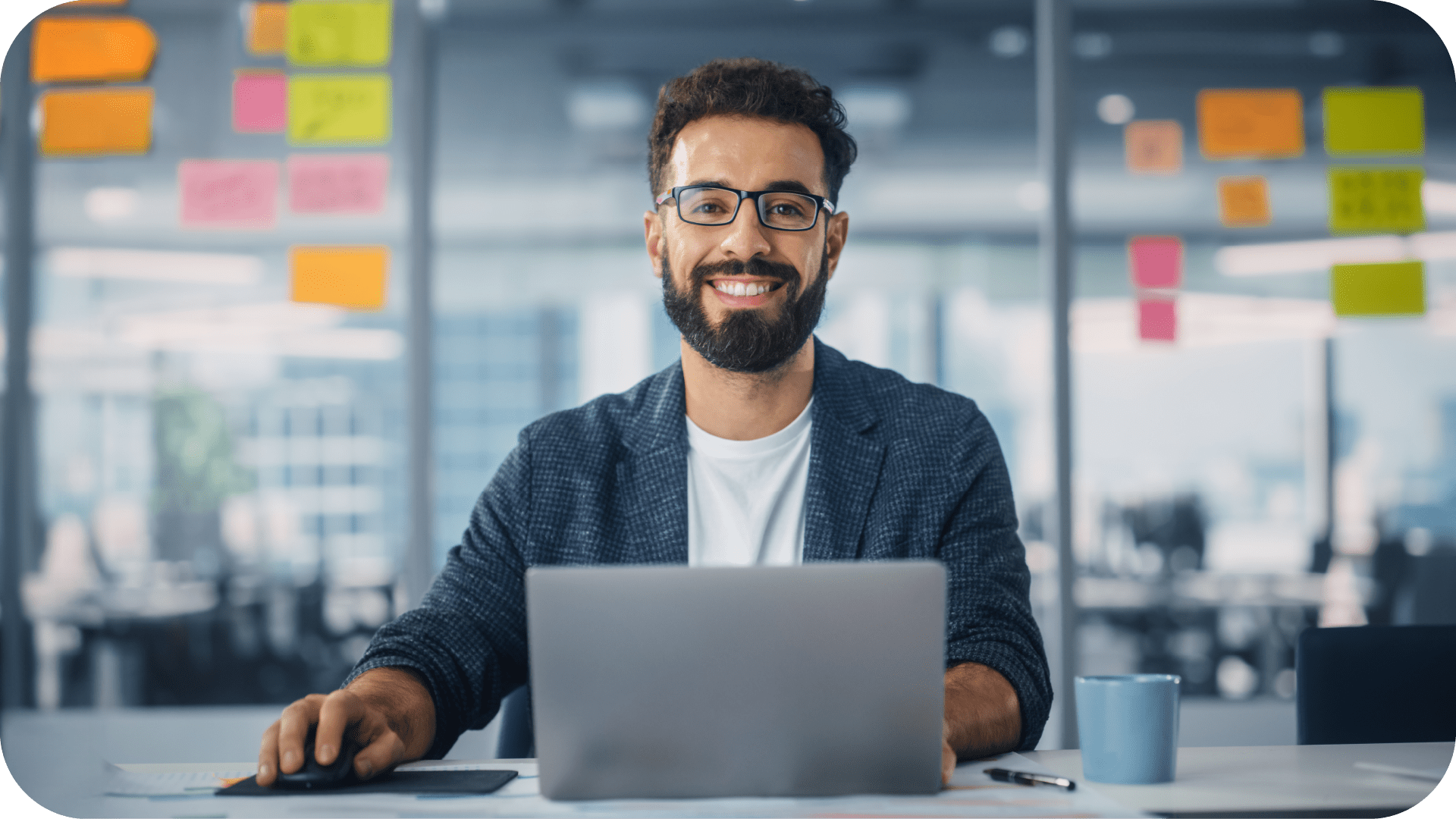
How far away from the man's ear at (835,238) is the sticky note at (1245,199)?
5.70 feet

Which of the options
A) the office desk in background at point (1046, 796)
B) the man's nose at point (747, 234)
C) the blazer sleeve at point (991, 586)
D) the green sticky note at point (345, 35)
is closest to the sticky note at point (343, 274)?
the green sticky note at point (345, 35)

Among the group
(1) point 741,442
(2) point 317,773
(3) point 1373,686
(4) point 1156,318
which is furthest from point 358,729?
(4) point 1156,318

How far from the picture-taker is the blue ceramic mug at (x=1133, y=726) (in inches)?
39.4

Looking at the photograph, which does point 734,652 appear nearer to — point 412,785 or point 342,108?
point 412,785

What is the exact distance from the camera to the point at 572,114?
4098mm

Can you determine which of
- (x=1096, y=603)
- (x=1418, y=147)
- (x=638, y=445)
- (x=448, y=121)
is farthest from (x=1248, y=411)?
(x=638, y=445)

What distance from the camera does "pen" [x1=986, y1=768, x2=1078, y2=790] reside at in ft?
3.31

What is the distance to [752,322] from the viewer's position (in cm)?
159

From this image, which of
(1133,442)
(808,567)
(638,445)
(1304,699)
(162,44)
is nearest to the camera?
(808,567)

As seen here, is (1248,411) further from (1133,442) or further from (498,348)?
(498,348)

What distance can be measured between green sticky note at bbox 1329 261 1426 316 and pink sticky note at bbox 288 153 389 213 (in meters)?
2.39

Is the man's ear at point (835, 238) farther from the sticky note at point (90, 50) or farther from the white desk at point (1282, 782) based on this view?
the sticky note at point (90, 50)

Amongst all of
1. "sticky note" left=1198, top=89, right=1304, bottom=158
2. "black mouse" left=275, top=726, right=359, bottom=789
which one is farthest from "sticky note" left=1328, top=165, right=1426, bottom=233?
"black mouse" left=275, top=726, right=359, bottom=789

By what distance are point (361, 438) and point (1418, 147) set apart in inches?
134
